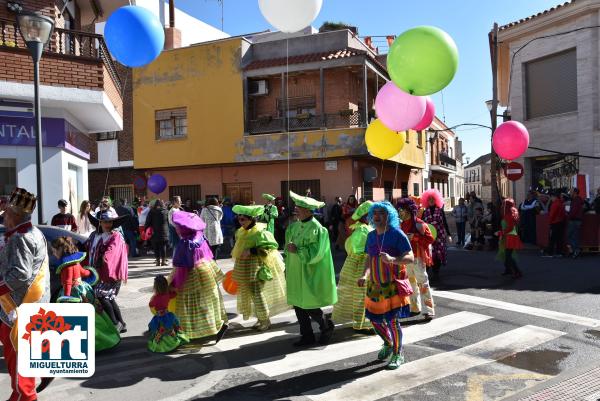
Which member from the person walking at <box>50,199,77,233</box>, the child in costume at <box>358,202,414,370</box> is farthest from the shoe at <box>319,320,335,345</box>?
the person walking at <box>50,199,77,233</box>

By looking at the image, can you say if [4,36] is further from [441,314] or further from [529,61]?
[529,61]

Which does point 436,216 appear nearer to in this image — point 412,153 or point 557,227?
point 557,227

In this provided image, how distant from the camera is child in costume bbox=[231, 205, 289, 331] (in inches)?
245

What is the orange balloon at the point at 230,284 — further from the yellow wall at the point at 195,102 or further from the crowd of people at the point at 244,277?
the yellow wall at the point at 195,102

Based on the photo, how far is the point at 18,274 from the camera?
370cm

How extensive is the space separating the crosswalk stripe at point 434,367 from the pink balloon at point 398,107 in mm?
3353

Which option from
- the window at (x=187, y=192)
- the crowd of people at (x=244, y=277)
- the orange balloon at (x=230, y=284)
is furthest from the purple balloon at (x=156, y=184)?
the orange balloon at (x=230, y=284)

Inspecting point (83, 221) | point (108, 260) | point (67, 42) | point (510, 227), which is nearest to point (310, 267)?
point (108, 260)

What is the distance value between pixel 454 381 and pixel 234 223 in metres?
11.2

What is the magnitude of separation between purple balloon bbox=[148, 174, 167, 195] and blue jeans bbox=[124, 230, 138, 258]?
631 cm

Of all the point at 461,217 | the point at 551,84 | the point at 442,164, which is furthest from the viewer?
the point at 442,164

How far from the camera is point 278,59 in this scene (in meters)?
20.5

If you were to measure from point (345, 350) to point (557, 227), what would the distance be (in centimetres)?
935

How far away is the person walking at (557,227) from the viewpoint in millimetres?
12539
